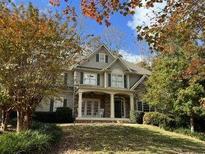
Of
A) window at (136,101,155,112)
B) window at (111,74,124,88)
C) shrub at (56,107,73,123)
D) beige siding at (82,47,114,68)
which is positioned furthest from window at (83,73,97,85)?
window at (136,101,155,112)

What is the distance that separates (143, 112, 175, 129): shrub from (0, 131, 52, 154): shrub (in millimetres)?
13420

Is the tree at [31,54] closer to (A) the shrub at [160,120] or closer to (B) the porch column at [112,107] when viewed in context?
(A) the shrub at [160,120]

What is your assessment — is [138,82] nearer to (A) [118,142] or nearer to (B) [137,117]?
(B) [137,117]

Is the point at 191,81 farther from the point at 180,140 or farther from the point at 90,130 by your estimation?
the point at 90,130

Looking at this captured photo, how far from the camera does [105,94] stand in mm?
34688

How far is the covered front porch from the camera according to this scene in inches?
1314

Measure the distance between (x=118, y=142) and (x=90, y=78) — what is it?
16218 mm

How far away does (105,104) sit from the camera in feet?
114

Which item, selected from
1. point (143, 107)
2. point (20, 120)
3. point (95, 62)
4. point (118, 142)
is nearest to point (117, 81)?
point (95, 62)

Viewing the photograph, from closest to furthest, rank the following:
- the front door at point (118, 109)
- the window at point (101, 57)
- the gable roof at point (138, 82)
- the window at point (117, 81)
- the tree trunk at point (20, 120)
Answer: the tree trunk at point (20, 120) < the window at point (117, 81) < the gable roof at point (138, 82) < the window at point (101, 57) < the front door at point (118, 109)

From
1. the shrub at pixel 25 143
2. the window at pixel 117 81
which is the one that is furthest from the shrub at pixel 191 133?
the shrub at pixel 25 143

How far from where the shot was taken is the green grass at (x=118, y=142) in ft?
53.5

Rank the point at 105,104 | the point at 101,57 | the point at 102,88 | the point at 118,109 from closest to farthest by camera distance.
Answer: the point at 102,88 → the point at 105,104 → the point at 101,57 → the point at 118,109

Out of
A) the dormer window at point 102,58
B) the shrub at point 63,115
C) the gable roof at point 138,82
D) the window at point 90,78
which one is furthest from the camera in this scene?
the dormer window at point 102,58
